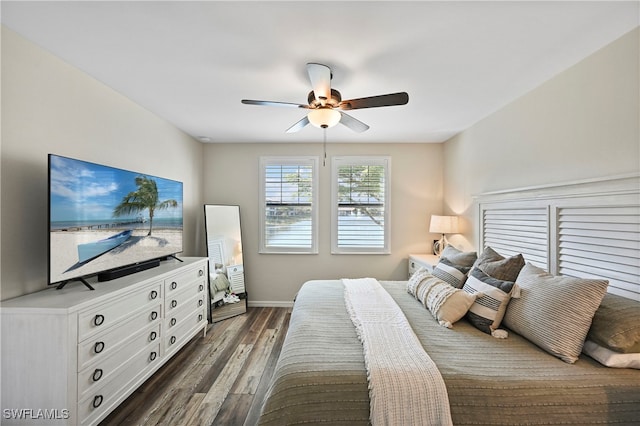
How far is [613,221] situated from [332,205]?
3030 millimetres

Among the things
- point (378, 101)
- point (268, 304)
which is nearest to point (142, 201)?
point (378, 101)

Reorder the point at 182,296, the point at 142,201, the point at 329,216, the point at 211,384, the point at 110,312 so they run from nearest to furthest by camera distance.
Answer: the point at 110,312 → the point at 211,384 → the point at 142,201 → the point at 182,296 → the point at 329,216

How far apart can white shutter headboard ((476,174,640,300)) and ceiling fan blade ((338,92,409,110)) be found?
139 cm

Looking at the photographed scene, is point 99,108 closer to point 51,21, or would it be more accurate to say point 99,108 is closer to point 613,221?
point 51,21

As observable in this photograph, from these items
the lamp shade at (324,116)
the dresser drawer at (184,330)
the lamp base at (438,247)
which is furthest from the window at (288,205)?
the lamp shade at (324,116)

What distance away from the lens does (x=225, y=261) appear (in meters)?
3.91

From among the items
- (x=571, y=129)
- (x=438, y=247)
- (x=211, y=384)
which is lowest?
(x=211, y=384)

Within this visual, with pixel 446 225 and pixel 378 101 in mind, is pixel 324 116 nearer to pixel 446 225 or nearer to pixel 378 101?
pixel 378 101

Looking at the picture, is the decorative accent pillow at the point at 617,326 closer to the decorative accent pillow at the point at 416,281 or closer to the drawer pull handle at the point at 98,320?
the decorative accent pillow at the point at 416,281

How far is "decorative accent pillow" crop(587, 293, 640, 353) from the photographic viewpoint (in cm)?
136

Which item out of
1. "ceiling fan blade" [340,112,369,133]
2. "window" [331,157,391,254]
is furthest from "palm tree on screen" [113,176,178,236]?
"window" [331,157,391,254]

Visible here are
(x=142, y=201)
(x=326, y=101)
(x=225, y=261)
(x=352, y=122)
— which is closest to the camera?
(x=326, y=101)

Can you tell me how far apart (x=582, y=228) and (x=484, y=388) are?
4.80 feet

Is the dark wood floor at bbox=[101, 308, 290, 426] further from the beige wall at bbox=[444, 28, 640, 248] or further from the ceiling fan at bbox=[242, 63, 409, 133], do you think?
the beige wall at bbox=[444, 28, 640, 248]
